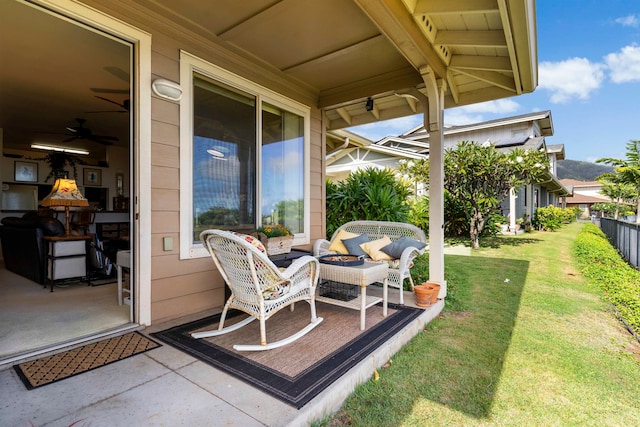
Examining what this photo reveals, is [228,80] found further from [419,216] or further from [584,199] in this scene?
[584,199]

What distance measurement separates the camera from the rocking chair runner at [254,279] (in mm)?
2312

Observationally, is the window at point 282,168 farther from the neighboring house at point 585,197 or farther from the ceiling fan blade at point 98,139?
the neighboring house at point 585,197

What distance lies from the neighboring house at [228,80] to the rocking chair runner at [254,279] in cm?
75

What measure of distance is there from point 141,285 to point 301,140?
2.86 metres

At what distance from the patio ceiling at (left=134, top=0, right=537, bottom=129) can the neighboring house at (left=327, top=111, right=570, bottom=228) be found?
6580 mm

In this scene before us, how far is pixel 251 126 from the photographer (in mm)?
3842

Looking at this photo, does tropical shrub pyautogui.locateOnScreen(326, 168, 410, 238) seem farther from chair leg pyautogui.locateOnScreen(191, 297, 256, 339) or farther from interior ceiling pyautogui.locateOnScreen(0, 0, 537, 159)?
chair leg pyautogui.locateOnScreen(191, 297, 256, 339)

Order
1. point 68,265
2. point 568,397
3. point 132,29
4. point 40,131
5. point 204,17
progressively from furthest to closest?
point 40,131
point 68,265
point 204,17
point 132,29
point 568,397

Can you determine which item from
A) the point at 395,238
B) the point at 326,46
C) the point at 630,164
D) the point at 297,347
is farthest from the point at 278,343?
the point at 630,164

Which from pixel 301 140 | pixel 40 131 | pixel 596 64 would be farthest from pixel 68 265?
pixel 596 64

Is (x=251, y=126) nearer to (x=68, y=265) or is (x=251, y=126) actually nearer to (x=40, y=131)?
(x=68, y=265)

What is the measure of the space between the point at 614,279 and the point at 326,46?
18.8ft

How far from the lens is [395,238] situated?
14.1 feet

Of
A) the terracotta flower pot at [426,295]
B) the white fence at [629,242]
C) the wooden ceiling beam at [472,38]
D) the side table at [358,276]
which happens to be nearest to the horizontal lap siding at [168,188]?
the side table at [358,276]
